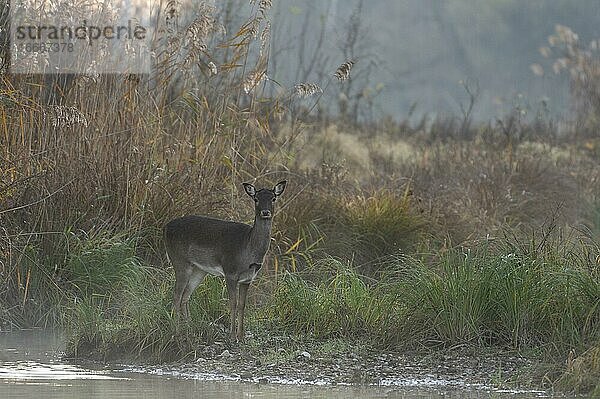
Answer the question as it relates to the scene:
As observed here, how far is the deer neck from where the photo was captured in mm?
9641

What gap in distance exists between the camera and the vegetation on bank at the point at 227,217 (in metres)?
9.24

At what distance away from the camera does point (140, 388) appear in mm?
8336

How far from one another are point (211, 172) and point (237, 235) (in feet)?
7.03

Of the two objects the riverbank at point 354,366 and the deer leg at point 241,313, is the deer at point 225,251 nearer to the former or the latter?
the deer leg at point 241,313

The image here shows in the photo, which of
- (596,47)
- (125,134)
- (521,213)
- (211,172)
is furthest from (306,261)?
(596,47)

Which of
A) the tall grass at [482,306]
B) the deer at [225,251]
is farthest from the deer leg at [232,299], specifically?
the tall grass at [482,306]

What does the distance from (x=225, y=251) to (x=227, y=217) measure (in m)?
2.09

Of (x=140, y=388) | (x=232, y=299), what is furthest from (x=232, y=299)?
(x=140, y=388)

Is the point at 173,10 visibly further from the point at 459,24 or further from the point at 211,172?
the point at 459,24

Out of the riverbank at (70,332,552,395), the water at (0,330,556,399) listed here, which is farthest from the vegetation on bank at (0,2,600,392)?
the water at (0,330,556,399)

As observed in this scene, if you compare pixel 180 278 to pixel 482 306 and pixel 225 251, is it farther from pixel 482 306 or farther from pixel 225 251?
pixel 482 306

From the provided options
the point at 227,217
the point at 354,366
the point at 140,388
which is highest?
the point at 227,217

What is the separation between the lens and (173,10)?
1161cm

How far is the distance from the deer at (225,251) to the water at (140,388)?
890mm
